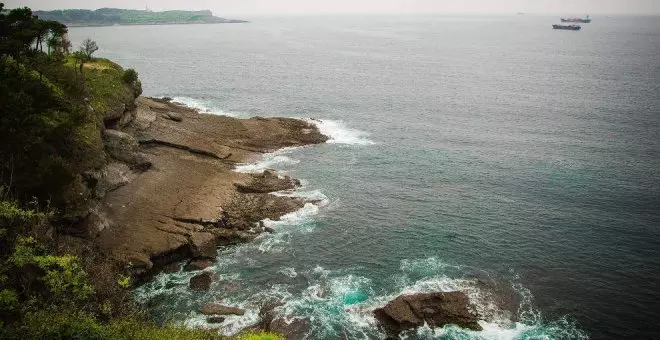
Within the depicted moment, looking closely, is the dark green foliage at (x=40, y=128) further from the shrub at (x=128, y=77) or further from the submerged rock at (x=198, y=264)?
the shrub at (x=128, y=77)

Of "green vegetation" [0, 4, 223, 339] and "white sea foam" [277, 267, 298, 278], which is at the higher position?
"green vegetation" [0, 4, 223, 339]

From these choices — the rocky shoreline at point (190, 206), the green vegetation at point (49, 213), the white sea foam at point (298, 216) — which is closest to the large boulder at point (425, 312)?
the rocky shoreline at point (190, 206)

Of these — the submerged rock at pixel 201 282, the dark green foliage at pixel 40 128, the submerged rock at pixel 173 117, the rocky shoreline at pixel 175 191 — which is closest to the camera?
the dark green foliage at pixel 40 128

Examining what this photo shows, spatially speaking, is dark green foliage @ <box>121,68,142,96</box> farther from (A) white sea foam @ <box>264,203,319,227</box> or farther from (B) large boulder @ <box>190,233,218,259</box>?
(A) white sea foam @ <box>264,203,319,227</box>

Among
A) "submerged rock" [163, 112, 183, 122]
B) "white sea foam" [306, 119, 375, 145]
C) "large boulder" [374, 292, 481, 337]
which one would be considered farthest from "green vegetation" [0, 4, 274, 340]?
"white sea foam" [306, 119, 375, 145]

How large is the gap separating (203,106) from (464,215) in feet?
222

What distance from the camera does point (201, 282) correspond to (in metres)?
39.1

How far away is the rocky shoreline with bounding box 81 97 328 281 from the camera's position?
4191 cm

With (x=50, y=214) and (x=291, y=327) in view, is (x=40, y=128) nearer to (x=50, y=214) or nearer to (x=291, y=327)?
(x=50, y=214)

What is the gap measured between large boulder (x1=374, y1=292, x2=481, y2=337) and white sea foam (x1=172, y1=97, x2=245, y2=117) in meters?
66.7

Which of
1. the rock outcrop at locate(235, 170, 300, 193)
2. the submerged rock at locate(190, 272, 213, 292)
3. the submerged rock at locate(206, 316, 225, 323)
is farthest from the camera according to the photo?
the rock outcrop at locate(235, 170, 300, 193)

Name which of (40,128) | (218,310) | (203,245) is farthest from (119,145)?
(218,310)

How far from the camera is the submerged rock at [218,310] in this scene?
116ft

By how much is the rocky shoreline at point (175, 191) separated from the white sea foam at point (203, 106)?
52.0ft
